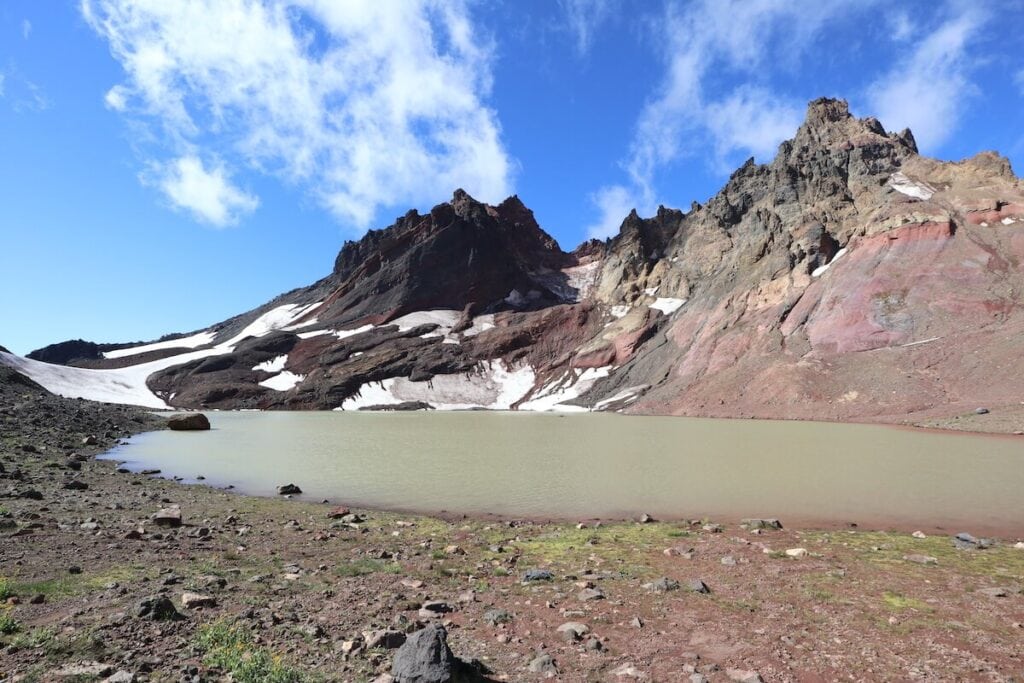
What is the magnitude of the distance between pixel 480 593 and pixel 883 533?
424 inches

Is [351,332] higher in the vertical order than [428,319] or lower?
lower

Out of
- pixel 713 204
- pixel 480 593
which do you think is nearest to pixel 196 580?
pixel 480 593

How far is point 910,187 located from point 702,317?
37.7m

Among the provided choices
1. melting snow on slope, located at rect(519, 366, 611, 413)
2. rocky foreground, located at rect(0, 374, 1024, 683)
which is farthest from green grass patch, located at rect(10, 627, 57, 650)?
melting snow on slope, located at rect(519, 366, 611, 413)

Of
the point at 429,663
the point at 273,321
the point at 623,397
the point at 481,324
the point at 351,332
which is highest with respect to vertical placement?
the point at 273,321

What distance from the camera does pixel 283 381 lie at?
120 metres

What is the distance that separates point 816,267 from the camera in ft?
279

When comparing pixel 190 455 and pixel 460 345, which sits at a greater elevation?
pixel 460 345

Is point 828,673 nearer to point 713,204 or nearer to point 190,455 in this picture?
point 190,455

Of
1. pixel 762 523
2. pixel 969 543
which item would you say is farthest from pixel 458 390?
pixel 969 543

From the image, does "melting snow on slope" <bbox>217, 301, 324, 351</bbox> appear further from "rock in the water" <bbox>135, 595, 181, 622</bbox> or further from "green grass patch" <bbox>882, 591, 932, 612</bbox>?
"green grass patch" <bbox>882, 591, 932, 612</bbox>

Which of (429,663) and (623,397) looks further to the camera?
(623,397)

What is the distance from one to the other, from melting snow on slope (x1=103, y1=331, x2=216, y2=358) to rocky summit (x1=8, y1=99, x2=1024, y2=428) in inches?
65.2

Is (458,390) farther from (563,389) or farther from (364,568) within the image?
(364,568)
